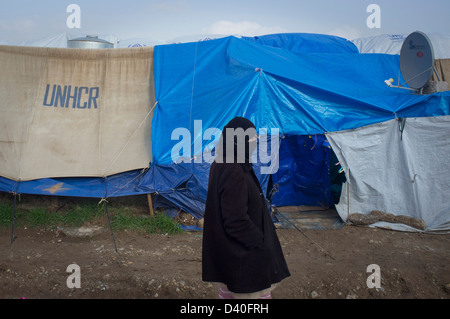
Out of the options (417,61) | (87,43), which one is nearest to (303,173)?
(417,61)

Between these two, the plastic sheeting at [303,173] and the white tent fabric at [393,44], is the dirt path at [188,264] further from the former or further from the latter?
the white tent fabric at [393,44]

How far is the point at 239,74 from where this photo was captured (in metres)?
6.50

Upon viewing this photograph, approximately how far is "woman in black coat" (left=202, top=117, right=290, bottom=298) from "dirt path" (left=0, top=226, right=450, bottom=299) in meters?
1.62

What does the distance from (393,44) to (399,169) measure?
6887 mm

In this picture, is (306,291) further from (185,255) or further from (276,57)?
(276,57)

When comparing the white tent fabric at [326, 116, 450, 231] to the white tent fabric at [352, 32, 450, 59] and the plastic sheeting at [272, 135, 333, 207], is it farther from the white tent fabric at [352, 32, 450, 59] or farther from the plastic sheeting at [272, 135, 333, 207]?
the white tent fabric at [352, 32, 450, 59]

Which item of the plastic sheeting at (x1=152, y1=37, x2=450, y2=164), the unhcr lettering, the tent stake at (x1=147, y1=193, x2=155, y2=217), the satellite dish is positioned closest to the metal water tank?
the unhcr lettering

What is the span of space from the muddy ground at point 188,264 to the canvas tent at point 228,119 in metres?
0.72

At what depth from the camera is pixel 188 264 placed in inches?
187

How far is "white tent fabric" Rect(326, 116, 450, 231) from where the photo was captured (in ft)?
20.2

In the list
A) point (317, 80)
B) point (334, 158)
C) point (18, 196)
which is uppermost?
point (317, 80)

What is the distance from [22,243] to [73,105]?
2399mm

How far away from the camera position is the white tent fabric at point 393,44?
36.7 feet
